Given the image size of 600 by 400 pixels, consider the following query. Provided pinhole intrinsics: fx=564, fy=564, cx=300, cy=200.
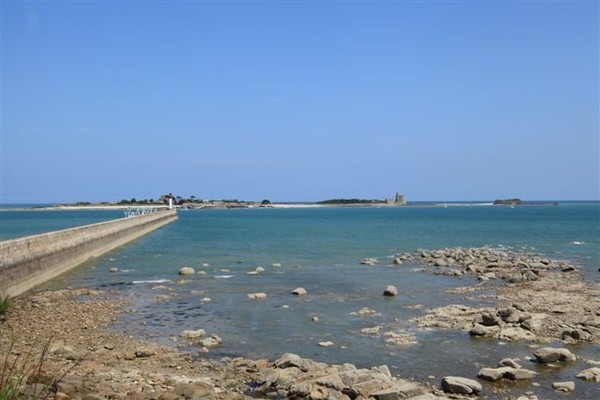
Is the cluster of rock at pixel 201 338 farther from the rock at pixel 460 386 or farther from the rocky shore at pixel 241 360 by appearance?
the rock at pixel 460 386

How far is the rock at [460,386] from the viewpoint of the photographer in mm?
10188

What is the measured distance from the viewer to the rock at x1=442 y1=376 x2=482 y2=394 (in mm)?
10188

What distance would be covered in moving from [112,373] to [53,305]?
9.04m

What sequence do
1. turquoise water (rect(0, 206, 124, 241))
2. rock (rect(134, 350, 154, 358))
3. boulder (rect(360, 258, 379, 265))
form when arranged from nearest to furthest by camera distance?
rock (rect(134, 350, 154, 358)), boulder (rect(360, 258, 379, 265)), turquoise water (rect(0, 206, 124, 241))

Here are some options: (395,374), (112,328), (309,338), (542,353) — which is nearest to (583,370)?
(542,353)

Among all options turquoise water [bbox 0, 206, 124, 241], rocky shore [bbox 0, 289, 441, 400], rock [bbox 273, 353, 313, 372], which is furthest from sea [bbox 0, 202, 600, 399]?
turquoise water [bbox 0, 206, 124, 241]

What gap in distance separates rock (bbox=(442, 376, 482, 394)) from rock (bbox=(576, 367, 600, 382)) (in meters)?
2.37

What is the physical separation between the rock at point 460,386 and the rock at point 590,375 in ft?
7.78

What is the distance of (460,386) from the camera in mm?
10211

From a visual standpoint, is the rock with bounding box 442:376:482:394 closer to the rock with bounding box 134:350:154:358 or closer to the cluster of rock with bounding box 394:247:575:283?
the rock with bounding box 134:350:154:358

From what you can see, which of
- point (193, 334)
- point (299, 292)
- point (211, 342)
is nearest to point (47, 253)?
point (299, 292)

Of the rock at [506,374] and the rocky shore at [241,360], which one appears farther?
the rock at [506,374]

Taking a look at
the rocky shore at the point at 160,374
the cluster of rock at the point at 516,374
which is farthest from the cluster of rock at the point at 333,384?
the cluster of rock at the point at 516,374

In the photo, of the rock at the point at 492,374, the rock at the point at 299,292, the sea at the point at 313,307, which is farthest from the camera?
the rock at the point at 299,292
